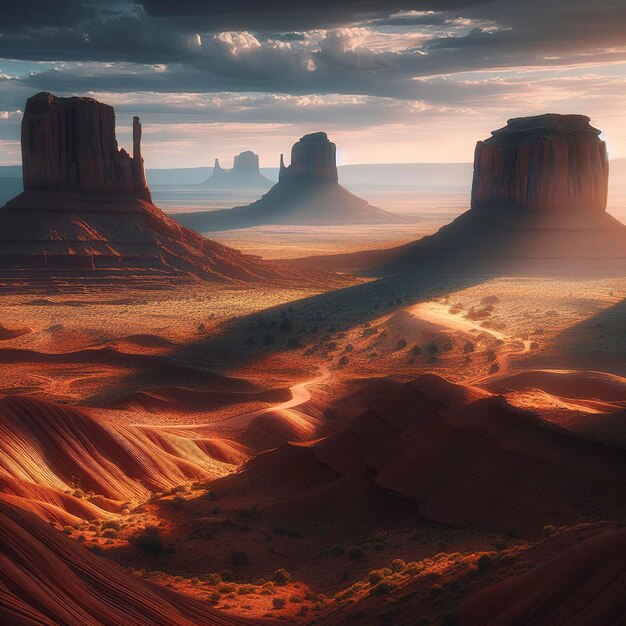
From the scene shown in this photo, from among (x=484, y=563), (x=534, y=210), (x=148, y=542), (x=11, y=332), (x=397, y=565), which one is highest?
(x=534, y=210)

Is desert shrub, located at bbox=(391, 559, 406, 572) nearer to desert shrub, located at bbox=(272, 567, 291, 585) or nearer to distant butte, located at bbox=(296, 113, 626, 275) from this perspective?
desert shrub, located at bbox=(272, 567, 291, 585)

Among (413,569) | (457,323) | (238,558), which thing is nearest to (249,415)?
(238,558)

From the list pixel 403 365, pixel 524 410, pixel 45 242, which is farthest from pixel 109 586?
pixel 45 242

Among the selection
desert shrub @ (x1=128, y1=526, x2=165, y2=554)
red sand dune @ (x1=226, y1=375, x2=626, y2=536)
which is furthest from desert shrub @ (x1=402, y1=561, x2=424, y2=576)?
desert shrub @ (x1=128, y1=526, x2=165, y2=554)

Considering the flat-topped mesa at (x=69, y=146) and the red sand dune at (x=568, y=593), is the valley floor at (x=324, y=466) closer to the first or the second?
the red sand dune at (x=568, y=593)

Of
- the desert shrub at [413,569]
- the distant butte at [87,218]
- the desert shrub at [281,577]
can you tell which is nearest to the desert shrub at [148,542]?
the desert shrub at [281,577]

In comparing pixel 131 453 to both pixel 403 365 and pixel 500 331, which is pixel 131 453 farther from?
pixel 500 331

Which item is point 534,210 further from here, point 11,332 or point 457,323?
point 11,332
